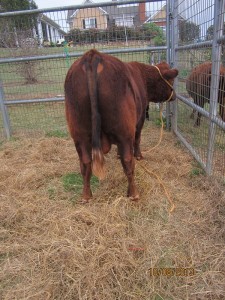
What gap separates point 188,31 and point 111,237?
326 cm

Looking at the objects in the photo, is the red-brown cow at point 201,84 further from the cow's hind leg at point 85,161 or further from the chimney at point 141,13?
the cow's hind leg at point 85,161

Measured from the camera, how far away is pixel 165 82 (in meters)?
4.12

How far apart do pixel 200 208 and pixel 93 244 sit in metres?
1.25

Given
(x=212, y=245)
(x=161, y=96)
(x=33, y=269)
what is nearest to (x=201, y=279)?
(x=212, y=245)

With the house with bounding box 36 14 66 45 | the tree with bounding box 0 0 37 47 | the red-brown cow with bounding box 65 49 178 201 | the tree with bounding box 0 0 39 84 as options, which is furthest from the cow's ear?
the tree with bounding box 0 0 37 47

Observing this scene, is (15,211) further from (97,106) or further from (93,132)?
(97,106)

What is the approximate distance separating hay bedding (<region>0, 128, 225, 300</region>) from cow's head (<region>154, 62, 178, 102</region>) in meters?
1.19

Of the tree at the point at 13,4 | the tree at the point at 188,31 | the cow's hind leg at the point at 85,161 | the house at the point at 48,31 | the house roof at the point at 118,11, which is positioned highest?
the tree at the point at 13,4

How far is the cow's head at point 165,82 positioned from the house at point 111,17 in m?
1.36

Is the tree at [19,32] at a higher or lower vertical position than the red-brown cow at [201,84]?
higher

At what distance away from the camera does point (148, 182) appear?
130 inches

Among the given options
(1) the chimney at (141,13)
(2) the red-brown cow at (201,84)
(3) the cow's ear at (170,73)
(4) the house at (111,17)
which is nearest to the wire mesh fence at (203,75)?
(2) the red-brown cow at (201,84)

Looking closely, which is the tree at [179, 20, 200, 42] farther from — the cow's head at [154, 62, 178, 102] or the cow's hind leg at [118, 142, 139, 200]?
the cow's hind leg at [118, 142, 139, 200]

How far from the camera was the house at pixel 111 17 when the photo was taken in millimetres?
4863
